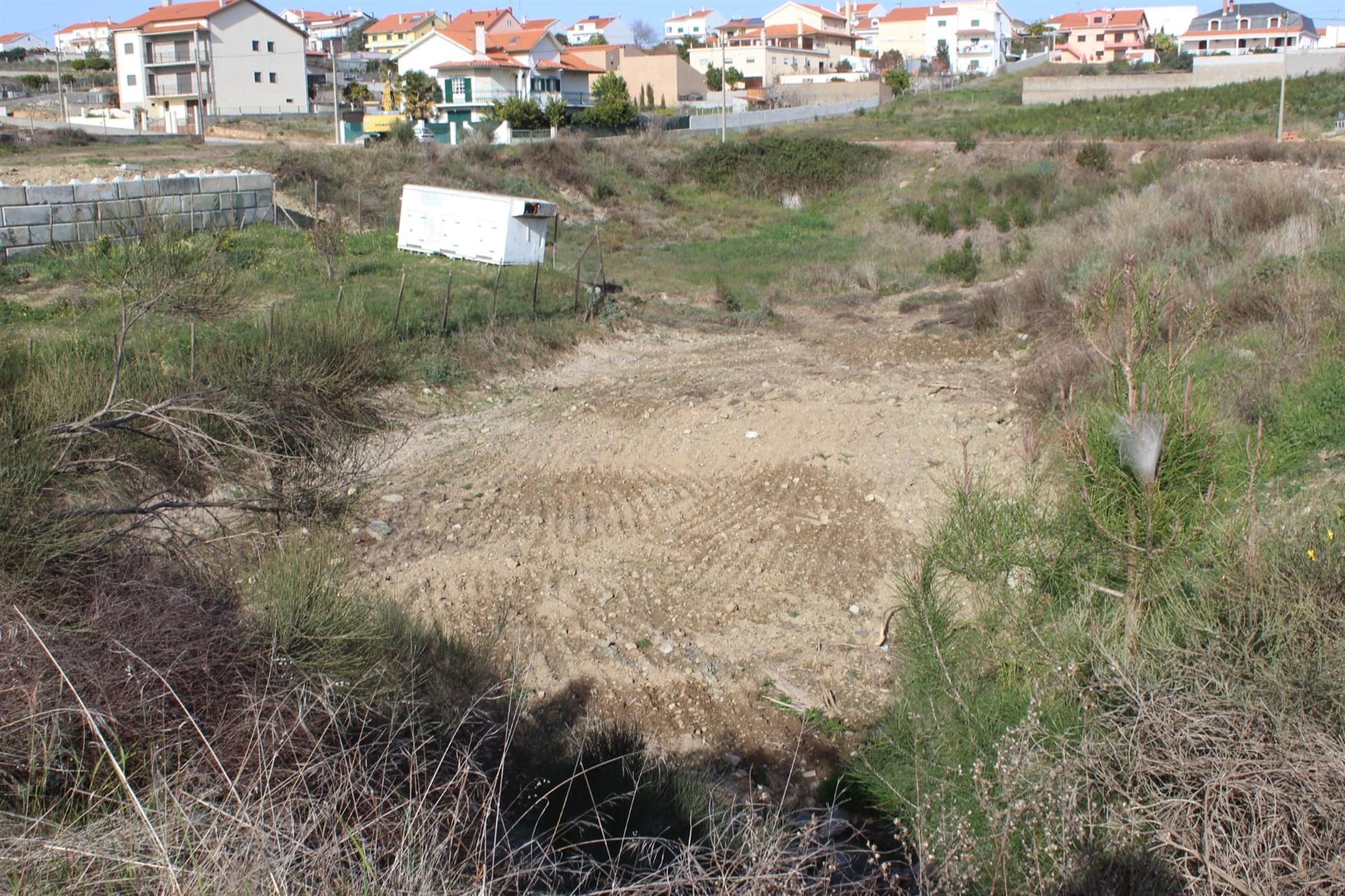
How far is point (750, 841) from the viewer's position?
333cm

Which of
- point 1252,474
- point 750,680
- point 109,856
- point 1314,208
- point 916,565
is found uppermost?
point 1314,208

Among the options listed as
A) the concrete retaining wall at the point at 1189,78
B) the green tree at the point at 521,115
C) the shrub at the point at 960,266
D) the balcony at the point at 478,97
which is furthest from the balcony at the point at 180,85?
the shrub at the point at 960,266

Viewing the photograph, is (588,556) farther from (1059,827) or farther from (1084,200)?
(1084,200)

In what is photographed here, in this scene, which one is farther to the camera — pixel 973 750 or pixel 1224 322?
pixel 1224 322

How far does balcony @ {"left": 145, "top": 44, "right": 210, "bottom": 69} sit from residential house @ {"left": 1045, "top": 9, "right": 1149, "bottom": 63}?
66442 millimetres

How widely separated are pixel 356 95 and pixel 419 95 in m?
11.4

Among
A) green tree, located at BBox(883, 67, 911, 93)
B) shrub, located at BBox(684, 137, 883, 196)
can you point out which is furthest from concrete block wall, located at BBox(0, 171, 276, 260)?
green tree, located at BBox(883, 67, 911, 93)

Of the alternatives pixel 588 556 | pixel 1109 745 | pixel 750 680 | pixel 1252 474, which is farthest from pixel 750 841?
pixel 588 556

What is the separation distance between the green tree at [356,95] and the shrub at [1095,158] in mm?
41342

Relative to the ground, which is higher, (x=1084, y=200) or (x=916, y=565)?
(x=1084, y=200)

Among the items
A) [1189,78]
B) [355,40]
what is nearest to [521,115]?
[1189,78]

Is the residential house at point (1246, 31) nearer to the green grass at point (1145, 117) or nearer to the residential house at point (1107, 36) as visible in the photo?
the residential house at point (1107, 36)

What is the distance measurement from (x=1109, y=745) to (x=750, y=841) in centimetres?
134

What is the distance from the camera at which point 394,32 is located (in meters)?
106
